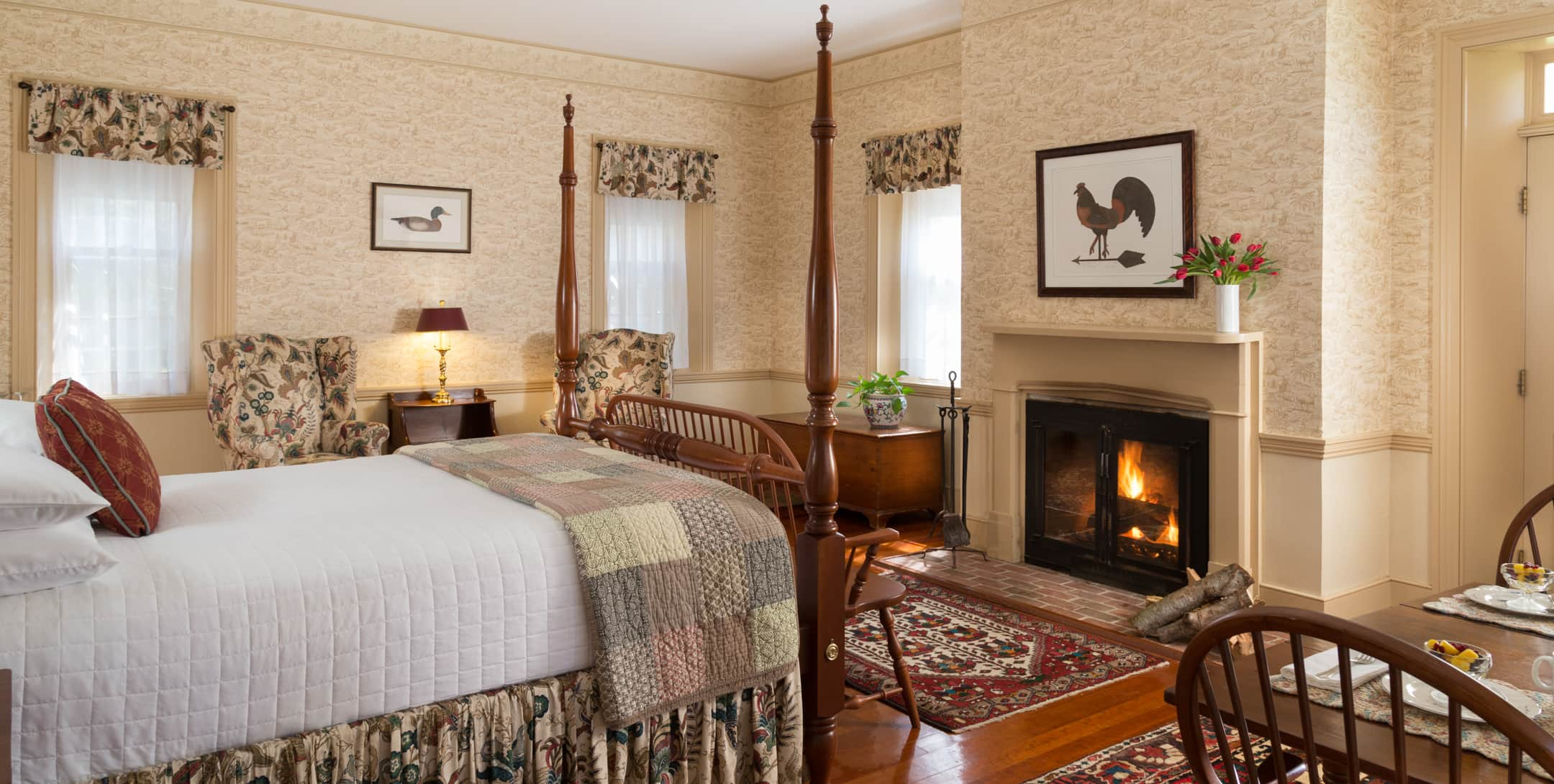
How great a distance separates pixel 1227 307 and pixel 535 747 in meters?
3.17

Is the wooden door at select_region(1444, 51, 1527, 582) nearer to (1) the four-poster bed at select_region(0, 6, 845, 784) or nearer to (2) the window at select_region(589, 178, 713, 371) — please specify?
(1) the four-poster bed at select_region(0, 6, 845, 784)

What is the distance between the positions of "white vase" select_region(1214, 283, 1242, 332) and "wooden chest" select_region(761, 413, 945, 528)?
2.04 meters

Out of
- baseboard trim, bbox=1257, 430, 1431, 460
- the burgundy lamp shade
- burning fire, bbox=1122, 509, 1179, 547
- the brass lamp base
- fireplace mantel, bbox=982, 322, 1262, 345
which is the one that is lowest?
burning fire, bbox=1122, 509, 1179, 547

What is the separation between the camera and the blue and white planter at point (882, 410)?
5.94 metres

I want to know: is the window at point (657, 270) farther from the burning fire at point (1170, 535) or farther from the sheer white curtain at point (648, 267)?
the burning fire at point (1170, 535)

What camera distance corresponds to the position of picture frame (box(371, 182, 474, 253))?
5953mm

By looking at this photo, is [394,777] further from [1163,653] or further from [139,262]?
[139,262]

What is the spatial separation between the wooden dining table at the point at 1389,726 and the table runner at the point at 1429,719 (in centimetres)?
1

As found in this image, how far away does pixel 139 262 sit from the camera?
5316 millimetres

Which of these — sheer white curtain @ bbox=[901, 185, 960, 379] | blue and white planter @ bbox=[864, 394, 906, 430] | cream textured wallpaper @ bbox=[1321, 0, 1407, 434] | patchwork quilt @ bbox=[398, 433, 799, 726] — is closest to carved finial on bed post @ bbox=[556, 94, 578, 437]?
patchwork quilt @ bbox=[398, 433, 799, 726]

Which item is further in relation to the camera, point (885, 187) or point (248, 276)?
point (885, 187)

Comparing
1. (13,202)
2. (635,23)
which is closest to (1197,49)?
(635,23)

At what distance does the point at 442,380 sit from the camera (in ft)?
19.8

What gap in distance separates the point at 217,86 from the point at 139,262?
99 cm
